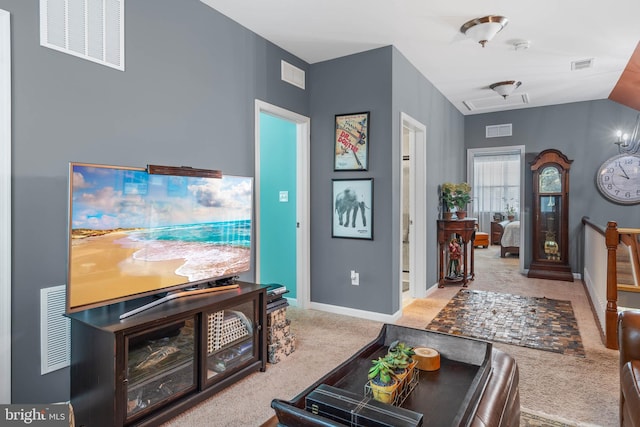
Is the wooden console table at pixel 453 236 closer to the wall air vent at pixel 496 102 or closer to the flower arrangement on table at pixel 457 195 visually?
the flower arrangement on table at pixel 457 195

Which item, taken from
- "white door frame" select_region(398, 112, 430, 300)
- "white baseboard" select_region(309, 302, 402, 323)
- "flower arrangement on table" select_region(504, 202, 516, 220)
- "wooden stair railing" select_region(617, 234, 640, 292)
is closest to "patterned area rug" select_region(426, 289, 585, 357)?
"white baseboard" select_region(309, 302, 402, 323)

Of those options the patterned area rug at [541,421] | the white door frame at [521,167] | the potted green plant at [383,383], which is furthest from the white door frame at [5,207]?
the white door frame at [521,167]

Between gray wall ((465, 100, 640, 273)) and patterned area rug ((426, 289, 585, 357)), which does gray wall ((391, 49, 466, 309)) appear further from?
gray wall ((465, 100, 640, 273))

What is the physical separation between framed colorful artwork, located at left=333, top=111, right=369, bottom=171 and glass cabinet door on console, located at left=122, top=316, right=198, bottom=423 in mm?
2294

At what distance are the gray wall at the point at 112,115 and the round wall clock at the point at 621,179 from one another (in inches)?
207

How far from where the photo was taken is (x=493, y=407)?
1.31m

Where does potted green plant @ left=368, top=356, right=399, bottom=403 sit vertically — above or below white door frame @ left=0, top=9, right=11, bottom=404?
below

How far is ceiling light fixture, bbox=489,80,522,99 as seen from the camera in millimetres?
4816

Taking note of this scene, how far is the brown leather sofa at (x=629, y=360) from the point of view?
5.23 feet

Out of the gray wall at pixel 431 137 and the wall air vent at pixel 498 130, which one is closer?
the gray wall at pixel 431 137

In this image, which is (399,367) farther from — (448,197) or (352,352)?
(448,197)

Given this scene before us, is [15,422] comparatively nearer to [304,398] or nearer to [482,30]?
[304,398]

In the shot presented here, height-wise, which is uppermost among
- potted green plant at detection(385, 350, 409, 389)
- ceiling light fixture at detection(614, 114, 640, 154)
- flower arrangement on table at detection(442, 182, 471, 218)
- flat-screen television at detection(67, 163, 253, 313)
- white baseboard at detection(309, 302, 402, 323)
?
ceiling light fixture at detection(614, 114, 640, 154)

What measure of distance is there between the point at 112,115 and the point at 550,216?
6101 millimetres
